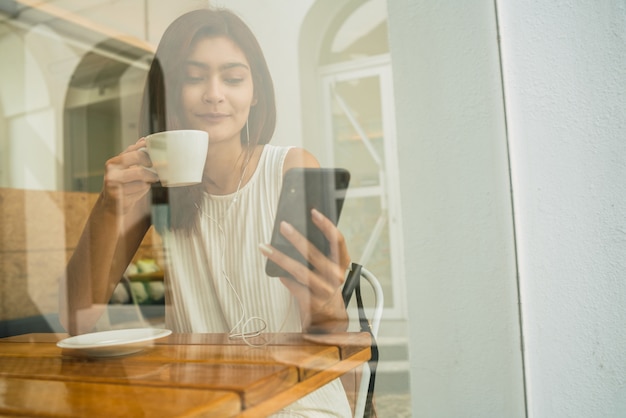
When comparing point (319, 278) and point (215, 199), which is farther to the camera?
point (215, 199)

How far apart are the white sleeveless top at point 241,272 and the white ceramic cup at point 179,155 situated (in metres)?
0.16

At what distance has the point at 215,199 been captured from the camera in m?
1.01

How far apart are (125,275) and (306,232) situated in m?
0.50

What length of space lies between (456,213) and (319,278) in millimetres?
519

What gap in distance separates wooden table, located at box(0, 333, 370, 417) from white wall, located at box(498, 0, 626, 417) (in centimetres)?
53

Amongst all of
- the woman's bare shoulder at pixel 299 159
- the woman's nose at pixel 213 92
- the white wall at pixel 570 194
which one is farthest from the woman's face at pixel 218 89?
the white wall at pixel 570 194

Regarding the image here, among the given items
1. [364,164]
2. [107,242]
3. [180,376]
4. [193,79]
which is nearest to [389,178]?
[364,164]

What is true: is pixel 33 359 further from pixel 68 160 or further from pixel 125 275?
pixel 68 160

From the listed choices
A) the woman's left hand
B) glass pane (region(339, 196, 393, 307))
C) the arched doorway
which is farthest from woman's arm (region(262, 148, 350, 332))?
the arched doorway

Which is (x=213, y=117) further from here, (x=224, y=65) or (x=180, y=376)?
(x=180, y=376)

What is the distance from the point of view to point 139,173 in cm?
95

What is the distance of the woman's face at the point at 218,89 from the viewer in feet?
3.26

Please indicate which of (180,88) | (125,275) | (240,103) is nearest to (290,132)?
(240,103)

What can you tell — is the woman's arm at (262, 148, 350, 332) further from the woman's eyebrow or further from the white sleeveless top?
the woman's eyebrow
